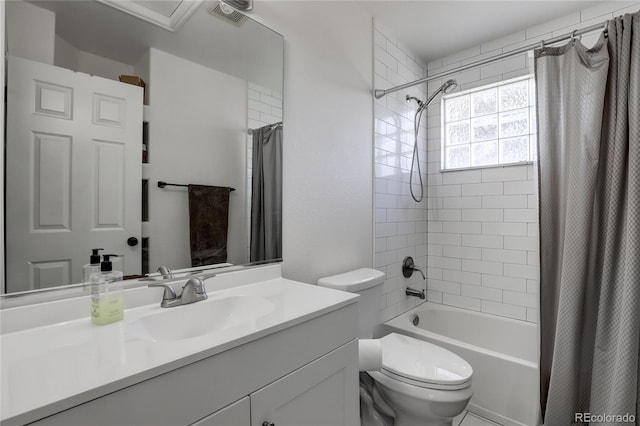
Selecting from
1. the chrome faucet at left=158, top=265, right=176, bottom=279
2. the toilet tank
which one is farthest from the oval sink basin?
the toilet tank

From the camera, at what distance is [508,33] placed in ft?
7.45

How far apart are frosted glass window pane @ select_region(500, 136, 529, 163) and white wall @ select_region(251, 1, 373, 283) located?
111cm

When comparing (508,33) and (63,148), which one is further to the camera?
(508,33)

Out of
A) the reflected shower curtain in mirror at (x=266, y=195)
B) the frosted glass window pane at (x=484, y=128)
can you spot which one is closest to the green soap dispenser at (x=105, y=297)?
the reflected shower curtain in mirror at (x=266, y=195)

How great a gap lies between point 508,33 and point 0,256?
3.08 metres

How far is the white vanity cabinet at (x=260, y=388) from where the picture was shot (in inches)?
22.0

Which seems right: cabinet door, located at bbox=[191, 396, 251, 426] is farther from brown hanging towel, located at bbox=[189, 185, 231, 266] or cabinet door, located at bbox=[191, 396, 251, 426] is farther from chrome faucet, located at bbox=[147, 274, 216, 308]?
brown hanging towel, located at bbox=[189, 185, 231, 266]

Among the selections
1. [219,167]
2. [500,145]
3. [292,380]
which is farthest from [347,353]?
[500,145]

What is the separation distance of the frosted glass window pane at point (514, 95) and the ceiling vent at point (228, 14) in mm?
2028

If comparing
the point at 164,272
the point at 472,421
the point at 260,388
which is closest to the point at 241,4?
the point at 164,272

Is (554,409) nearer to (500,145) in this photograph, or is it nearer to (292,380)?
(292,380)

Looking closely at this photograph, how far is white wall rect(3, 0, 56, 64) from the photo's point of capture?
31.9 inches

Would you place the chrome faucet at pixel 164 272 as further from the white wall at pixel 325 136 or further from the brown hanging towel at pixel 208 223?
the white wall at pixel 325 136

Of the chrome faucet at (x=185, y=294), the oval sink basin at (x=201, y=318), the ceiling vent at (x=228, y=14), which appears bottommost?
the oval sink basin at (x=201, y=318)
